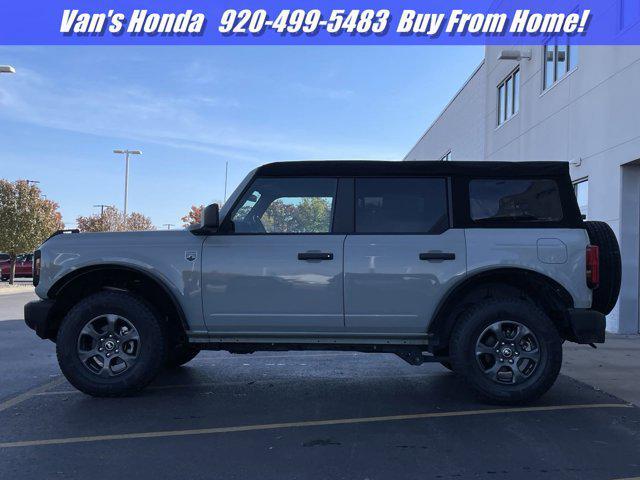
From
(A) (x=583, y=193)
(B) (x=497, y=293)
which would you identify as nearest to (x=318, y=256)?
(B) (x=497, y=293)

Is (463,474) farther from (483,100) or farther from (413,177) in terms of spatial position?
(483,100)

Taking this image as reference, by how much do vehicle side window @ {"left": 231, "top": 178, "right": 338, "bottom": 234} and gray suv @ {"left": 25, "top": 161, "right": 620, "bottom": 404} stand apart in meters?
0.01

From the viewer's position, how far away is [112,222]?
55.3 meters

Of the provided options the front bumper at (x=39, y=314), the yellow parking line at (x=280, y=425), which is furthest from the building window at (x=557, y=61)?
the front bumper at (x=39, y=314)

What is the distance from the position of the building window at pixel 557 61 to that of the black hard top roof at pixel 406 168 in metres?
7.93

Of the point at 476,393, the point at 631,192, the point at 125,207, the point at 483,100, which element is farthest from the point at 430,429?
the point at 125,207

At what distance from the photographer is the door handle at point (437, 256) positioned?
16.3 ft

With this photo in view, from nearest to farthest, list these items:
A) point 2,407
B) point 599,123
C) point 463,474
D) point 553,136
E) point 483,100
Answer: point 463,474 < point 2,407 < point 599,123 < point 553,136 < point 483,100

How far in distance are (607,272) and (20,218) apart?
26826 mm

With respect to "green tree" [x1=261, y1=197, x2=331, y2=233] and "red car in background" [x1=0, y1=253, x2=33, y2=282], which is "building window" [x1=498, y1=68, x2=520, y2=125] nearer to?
"green tree" [x1=261, y1=197, x2=331, y2=233]

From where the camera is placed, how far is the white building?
10000mm

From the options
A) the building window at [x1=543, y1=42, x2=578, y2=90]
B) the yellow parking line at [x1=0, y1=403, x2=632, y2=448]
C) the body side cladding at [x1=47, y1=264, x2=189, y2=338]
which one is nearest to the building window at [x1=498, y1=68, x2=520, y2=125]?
the building window at [x1=543, y1=42, x2=578, y2=90]

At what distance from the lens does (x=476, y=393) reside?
16.4 ft

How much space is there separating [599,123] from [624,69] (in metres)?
1.14
